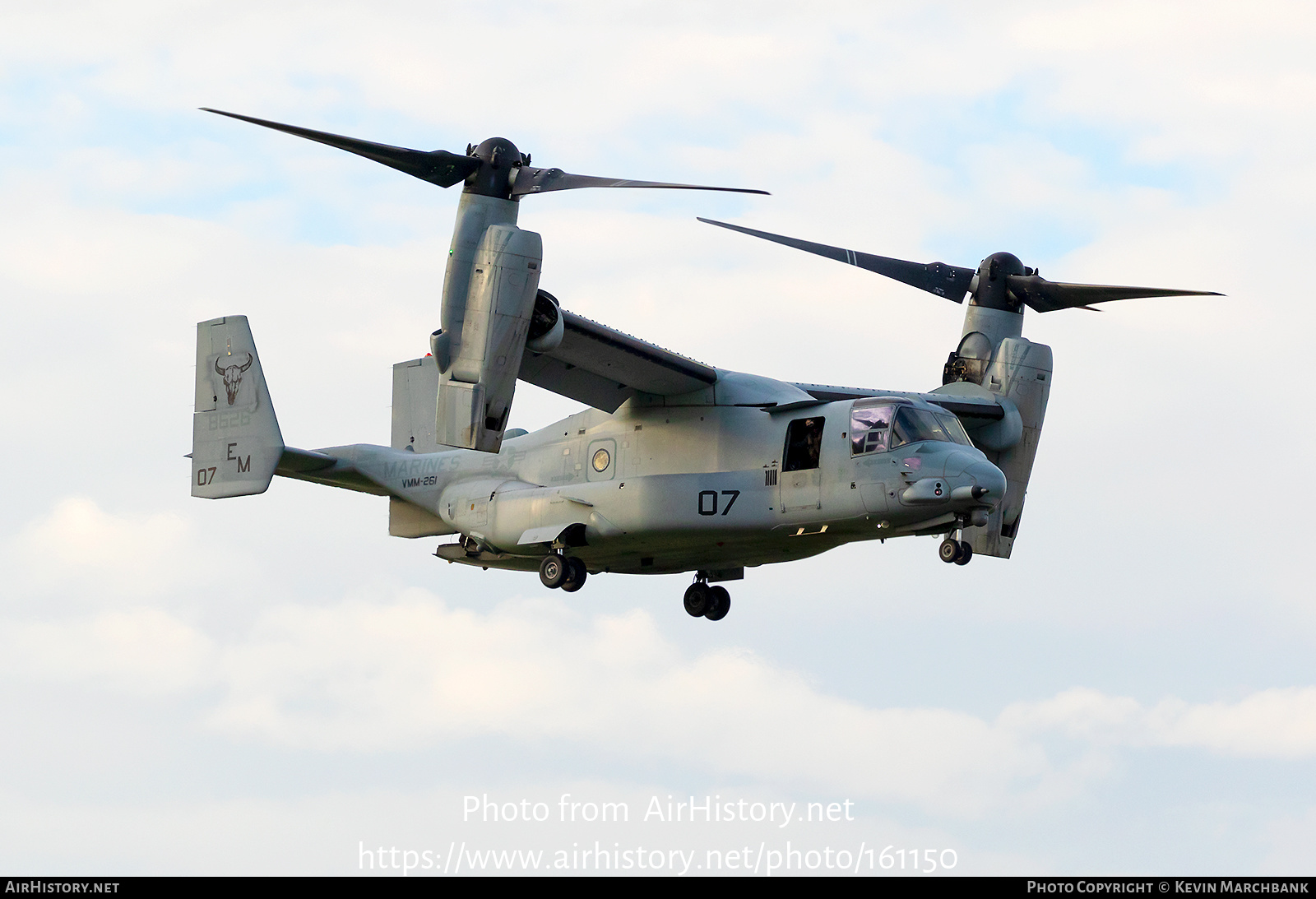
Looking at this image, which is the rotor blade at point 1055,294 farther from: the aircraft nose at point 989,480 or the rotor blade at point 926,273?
the aircraft nose at point 989,480

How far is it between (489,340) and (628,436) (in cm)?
412

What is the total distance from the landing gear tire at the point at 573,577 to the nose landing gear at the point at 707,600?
2.78 meters

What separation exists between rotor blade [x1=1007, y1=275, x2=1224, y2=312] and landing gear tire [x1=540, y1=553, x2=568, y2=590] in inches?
363

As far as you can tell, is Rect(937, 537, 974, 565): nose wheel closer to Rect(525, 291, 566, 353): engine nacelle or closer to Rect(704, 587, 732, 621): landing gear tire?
Rect(704, 587, 732, 621): landing gear tire

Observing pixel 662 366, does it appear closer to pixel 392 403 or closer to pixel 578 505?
pixel 578 505

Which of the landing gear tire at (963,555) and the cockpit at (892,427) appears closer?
the cockpit at (892,427)

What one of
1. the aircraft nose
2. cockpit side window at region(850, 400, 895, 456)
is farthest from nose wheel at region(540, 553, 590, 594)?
the aircraft nose

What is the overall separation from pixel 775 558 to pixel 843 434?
9.82ft

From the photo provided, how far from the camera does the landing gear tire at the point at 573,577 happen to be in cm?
2834

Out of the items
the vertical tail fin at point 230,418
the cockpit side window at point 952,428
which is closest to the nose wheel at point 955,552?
the cockpit side window at point 952,428

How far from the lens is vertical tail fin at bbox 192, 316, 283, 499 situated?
96.9 feet

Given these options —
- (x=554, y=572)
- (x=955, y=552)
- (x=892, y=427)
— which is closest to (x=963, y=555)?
(x=955, y=552)

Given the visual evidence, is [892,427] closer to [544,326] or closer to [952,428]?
[952,428]

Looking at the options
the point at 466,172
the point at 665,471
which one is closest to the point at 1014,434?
the point at 665,471
